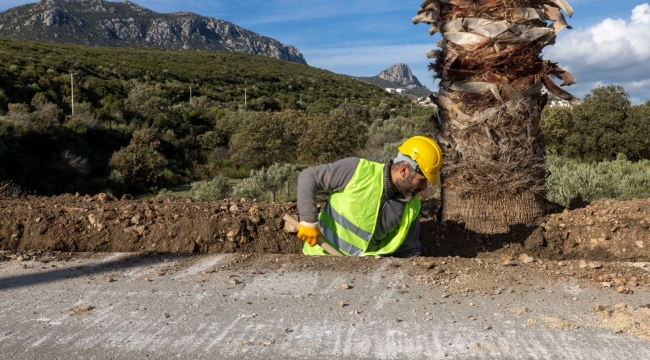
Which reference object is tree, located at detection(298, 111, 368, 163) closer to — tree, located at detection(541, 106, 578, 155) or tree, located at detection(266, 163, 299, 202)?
tree, located at detection(541, 106, 578, 155)

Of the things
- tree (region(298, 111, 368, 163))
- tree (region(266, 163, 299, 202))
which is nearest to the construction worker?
tree (region(266, 163, 299, 202))

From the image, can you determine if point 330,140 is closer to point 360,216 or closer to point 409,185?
point 360,216

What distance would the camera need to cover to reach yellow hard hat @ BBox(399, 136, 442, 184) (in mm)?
4164

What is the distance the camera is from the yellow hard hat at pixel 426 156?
4.16 m

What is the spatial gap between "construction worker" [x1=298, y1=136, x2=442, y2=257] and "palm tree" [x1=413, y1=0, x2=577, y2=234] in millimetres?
886

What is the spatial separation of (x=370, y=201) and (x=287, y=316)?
1.79m

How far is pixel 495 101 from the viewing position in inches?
198

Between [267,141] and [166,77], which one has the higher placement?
[166,77]

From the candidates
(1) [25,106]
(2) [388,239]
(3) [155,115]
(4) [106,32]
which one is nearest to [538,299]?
(2) [388,239]

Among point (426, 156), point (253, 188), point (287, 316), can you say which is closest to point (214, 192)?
point (253, 188)

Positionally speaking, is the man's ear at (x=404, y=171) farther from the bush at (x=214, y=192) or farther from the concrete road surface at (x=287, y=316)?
the bush at (x=214, y=192)

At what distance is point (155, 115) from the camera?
1423 inches

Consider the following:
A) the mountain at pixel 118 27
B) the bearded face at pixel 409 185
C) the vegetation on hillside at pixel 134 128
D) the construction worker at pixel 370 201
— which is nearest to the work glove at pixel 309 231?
the construction worker at pixel 370 201

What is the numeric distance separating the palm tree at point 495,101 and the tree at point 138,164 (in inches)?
870
